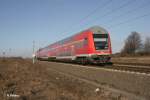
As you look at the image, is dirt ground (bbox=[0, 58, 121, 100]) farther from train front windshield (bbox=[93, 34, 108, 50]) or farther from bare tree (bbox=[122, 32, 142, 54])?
bare tree (bbox=[122, 32, 142, 54])

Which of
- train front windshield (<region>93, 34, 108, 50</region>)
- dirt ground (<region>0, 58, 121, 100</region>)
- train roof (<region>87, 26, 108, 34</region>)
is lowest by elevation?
dirt ground (<region>0, 58, 121, 100</region>)

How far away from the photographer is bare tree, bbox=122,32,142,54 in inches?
3582

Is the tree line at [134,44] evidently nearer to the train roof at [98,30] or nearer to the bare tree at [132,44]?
the bare tree at [132,44]

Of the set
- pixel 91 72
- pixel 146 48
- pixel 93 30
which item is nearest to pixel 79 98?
pixel 91 72

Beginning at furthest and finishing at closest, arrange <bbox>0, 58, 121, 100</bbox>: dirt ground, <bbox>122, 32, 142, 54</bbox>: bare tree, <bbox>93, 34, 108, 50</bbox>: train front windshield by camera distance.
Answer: <bbox>122, 32, 142, 54</bbox>: bare tree → <bbox>93, 34, 108, 50</bbox>: train front windshield → <bbox>0, 58, 121, 100</bbox>: dirt ground

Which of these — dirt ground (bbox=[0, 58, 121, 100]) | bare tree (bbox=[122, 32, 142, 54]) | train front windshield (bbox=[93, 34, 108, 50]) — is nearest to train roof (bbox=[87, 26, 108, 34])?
train front windshield (bbox=[93, 34, 108, 50])

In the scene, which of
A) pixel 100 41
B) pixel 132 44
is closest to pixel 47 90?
pixel 100 41

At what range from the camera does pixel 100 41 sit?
2277 centimetres

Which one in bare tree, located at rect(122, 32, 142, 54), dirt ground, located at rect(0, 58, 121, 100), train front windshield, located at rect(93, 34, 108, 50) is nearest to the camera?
dirt ground, located at rect(0, 58, 121, 100)

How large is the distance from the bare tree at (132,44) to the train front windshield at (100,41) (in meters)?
67.9

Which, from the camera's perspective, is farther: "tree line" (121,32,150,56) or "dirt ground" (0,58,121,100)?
"tree line" (121,32,150,56)

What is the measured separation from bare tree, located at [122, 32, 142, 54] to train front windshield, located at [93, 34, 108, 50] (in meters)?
67.9

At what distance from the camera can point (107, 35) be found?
2314cm

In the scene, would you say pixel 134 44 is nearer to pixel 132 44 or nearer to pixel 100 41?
pixel 132 44
